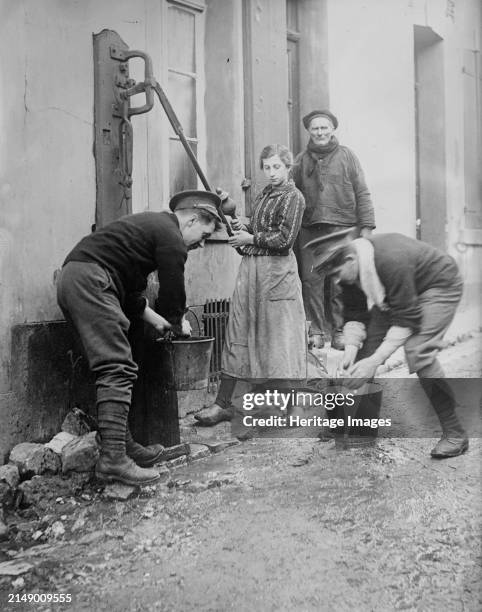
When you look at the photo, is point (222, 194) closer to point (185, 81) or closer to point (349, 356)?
point (185, 81)

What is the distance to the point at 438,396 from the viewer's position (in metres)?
2.62

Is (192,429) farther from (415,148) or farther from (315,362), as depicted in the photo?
(415,148)

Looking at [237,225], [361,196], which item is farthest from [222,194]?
[361,196]

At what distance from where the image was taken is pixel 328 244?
9.89ft

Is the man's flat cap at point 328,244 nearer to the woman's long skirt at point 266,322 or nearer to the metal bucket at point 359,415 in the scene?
the woman's long skirt at point 266,322

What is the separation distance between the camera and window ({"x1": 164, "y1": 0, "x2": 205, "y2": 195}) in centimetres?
348

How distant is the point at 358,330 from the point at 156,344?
99 cm

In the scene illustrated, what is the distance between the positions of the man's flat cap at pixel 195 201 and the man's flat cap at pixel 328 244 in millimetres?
523

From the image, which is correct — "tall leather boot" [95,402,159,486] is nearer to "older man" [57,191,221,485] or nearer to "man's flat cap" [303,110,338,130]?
"older man" [57,191,221,485]

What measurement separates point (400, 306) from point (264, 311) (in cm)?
137

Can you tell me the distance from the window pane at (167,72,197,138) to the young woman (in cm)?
43

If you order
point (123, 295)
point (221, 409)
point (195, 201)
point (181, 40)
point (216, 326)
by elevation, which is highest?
point (181, 40)

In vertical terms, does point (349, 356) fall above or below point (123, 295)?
below

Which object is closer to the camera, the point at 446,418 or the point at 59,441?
the point at 446,418
